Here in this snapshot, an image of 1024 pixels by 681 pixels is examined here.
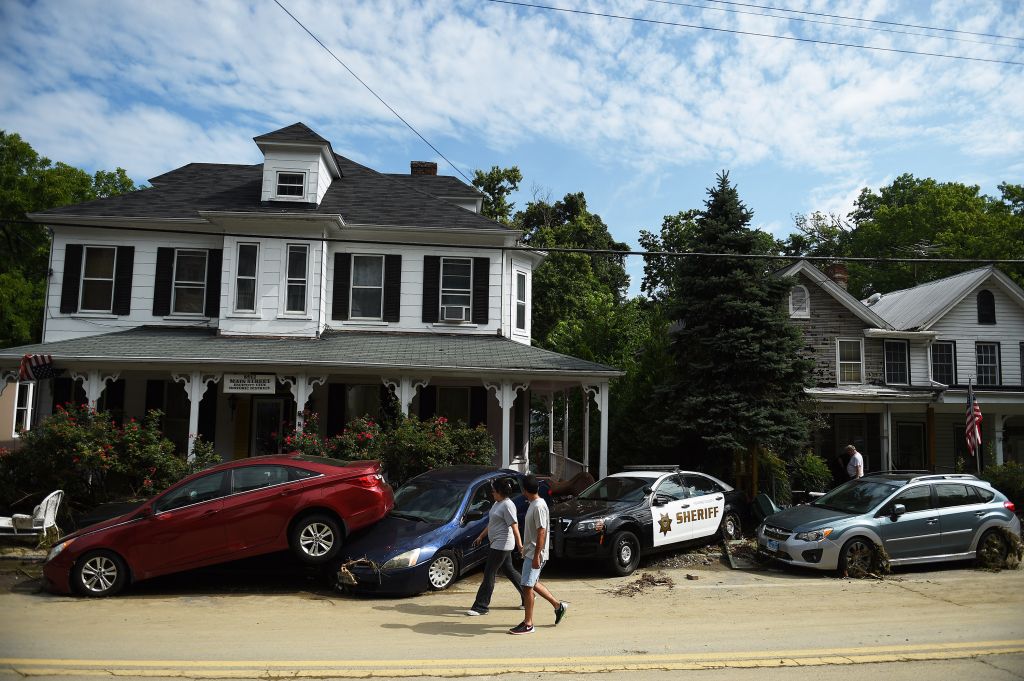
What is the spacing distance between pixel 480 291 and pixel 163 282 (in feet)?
26.9

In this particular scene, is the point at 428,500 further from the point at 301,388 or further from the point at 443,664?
the point at 301,388

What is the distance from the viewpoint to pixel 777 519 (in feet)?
38.7

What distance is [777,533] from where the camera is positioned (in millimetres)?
11430

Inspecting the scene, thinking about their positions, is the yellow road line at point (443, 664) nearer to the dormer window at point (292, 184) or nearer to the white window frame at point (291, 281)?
the white window frame at point (291, 281)

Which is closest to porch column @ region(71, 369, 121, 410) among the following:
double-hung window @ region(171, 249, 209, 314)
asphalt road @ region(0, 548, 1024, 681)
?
double-hung window @ region(171, 249, 209, 314)

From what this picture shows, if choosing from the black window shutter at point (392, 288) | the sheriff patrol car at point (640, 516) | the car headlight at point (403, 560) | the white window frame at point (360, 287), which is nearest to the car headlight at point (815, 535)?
the sheriff patrol car at point (640, 516)

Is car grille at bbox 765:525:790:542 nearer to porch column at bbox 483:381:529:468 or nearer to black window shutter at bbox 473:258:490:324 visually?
porch column at bbox 483:381:529:468

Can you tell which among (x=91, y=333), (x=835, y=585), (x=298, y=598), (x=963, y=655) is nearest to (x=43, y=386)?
(x=91, y=333)

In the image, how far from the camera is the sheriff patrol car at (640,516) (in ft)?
35.9

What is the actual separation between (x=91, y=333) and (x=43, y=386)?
5.59 ft

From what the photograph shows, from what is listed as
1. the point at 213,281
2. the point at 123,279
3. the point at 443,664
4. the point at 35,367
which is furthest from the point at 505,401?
the point at 123,279

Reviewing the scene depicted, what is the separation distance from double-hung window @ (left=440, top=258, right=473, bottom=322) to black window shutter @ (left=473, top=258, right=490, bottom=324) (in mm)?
121

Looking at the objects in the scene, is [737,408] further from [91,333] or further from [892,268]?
[892,268]

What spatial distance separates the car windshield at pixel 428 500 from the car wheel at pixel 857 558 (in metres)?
5.91
